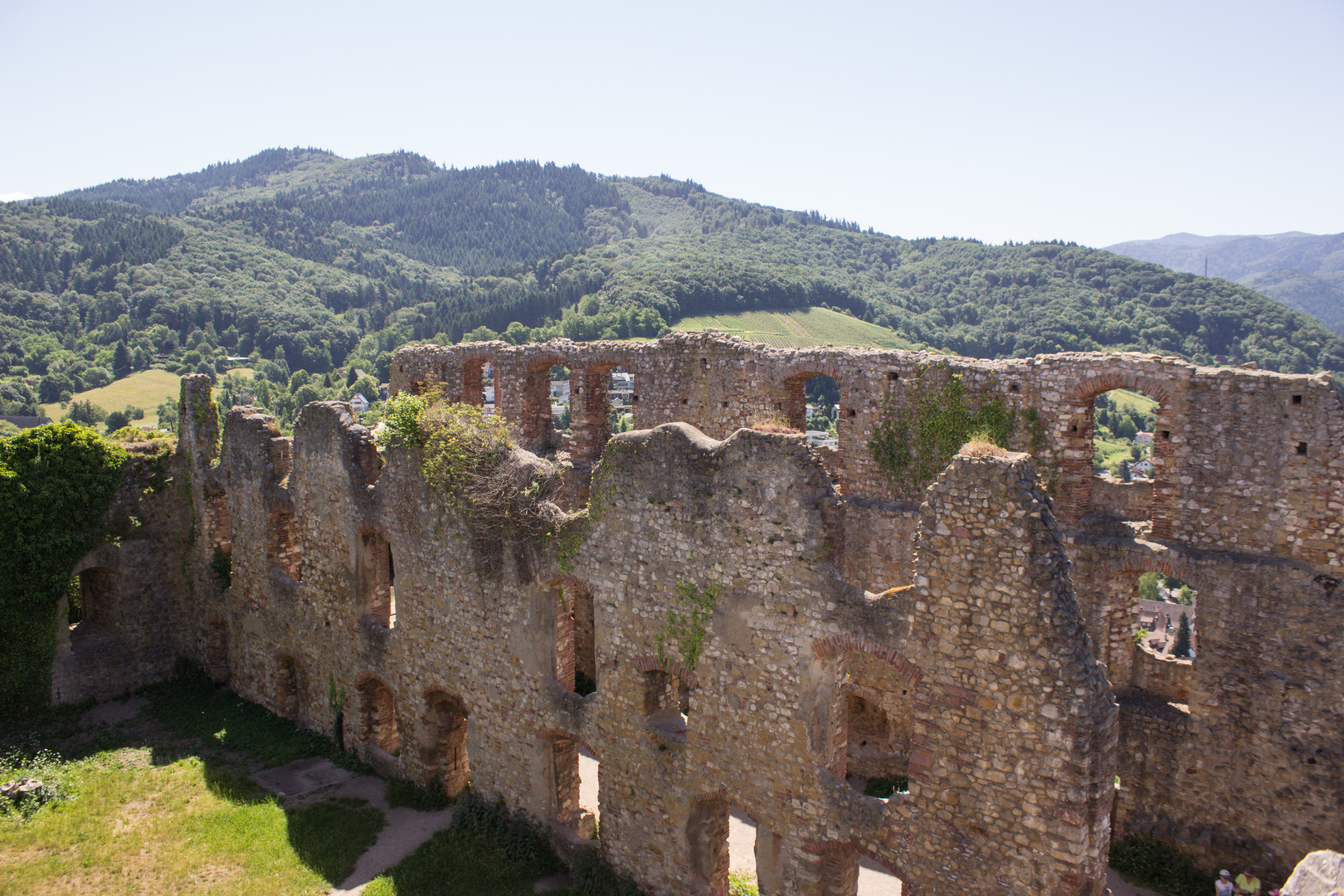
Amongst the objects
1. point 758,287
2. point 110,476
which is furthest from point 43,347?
point 110,476

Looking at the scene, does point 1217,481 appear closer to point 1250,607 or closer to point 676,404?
point 1250,607

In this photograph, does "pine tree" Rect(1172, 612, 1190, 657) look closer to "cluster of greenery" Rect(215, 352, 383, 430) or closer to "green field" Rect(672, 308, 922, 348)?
"green field" Rect(672, 308, 922, 348)

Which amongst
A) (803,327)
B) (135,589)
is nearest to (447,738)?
(135,589)

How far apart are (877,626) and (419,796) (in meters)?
9.61

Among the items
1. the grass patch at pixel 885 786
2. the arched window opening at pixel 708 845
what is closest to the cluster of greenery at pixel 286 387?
the grass patch at pixel 885 786

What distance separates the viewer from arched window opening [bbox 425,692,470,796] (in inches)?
588

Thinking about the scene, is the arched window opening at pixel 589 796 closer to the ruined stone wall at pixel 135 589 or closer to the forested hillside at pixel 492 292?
the ruined stone wall at pixel 135 589

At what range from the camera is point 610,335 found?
5797 centimetres

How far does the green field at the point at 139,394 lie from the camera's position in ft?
250

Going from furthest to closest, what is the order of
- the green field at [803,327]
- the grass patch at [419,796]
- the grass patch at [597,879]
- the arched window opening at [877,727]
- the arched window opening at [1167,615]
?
1. the green field at [803,327]
2. the arched window opening at [1167,615]
3. the grass patch at [419,796]
4. the arched window opening at [877,727]
5. the grass patch at [597,879]

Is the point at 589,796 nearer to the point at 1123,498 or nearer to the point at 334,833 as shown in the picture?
the point at 334,833

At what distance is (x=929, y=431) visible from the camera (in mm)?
13359

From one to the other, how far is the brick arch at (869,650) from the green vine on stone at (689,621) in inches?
60.7

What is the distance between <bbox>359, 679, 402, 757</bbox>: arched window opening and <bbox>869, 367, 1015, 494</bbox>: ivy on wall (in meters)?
10.2
